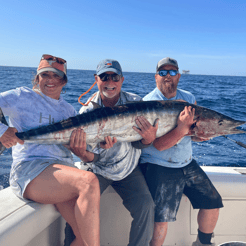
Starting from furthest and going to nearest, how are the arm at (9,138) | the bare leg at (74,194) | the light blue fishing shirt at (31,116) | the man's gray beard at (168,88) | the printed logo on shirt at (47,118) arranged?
the man's gray beard at (168,88) → the printed logo on shirt at (47,118) → the light blue fishing shirt at (31,116) → the arm at (9,138) → the bare leg at (74,194)

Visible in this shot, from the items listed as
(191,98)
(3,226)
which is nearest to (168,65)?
(191,98)

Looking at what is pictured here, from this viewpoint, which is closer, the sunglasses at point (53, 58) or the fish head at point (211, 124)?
the sunglasses at point (53, 58)

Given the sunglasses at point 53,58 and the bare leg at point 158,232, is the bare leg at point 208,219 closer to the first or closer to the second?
the bare leg at point 158,232

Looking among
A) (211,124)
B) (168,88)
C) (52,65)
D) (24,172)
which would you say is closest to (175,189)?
(211,124)

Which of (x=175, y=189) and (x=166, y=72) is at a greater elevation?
(x=166, y=72)

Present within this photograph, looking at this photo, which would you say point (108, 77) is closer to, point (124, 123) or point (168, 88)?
point (124, 123)

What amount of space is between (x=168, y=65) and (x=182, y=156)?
3.44 feet

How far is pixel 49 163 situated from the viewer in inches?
74.9

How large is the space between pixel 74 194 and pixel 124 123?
30.4 inches

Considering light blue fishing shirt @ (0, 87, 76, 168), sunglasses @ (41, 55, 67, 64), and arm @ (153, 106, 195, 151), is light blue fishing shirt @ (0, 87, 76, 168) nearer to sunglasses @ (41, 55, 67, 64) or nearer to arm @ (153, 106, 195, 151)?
sunglasses @ (41, 55, 67, 64)

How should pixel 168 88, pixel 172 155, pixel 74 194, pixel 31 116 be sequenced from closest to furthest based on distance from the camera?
pixel 74 194 → pixel 31 116 → pixel 172 155 → pixel 168 88

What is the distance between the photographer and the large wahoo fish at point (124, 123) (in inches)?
80.5

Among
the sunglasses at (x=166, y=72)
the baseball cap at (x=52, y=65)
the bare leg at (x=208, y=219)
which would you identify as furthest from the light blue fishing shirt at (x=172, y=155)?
the baseball cap at (x=52, y=65)

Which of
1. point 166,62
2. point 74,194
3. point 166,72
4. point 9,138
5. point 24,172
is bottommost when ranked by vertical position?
point 74,194
